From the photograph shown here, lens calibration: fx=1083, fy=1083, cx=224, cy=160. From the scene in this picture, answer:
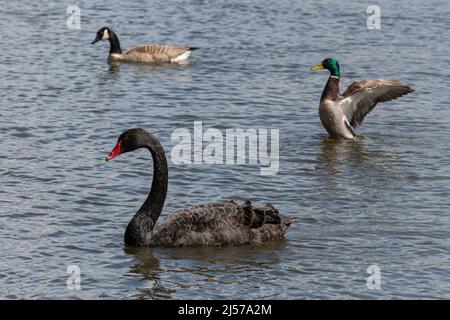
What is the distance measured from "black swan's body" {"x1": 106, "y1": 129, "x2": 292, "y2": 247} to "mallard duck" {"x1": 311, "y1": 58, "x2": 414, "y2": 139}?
5.74m

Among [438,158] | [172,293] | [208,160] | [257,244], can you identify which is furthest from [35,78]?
[172,293]

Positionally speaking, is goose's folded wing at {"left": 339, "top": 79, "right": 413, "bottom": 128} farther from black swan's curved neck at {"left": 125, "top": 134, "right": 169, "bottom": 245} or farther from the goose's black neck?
black swan's curved neck at {"left": 125, "top": 134, "right": 169, "bottom": 245}

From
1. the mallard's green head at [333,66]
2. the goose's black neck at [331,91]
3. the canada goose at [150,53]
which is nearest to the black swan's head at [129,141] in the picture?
the goose's black neck at [331,91]

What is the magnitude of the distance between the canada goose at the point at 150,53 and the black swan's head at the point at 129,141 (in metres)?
11.3

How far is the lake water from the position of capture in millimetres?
11758

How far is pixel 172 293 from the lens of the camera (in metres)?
11.2

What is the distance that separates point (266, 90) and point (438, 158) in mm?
5296

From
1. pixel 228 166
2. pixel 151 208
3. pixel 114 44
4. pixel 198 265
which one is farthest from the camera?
pixel 114 44

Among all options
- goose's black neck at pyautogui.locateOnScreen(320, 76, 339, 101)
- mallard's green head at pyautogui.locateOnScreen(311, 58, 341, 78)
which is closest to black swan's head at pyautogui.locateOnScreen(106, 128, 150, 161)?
goose's black neck at pyautogui.locateOnScreen(320, 76, 339, 101)

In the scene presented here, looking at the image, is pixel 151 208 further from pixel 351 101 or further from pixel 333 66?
pixel 333 66

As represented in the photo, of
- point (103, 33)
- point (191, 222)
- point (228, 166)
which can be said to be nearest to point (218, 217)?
point (191, 222)

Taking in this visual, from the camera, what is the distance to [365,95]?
18547 mm

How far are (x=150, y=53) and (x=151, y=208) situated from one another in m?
11.8

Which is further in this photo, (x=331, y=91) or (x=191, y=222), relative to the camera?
(x=331, y=91)
